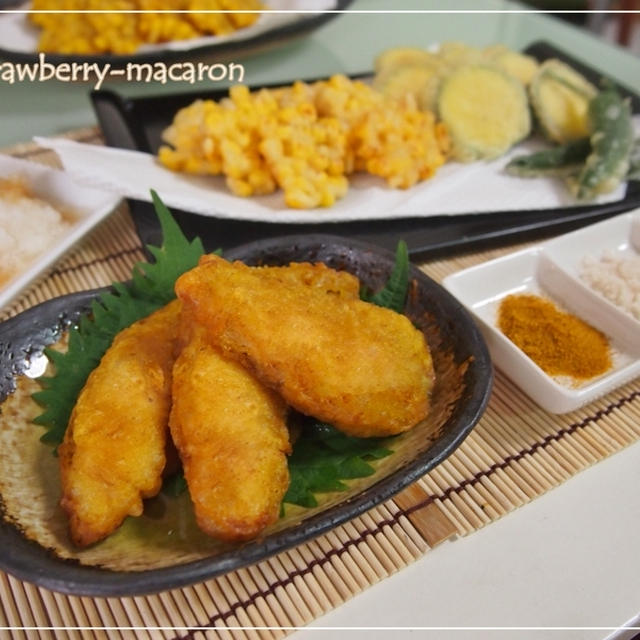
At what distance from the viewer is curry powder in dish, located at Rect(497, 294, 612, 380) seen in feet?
4.87

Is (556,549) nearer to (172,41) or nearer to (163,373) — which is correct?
(163,373)

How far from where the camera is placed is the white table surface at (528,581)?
1073mm

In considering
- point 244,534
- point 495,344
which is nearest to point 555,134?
point 495,344

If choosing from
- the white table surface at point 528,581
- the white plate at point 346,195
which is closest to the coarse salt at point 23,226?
the white plate at point 346,195

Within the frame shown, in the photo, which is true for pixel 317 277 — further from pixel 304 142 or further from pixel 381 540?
pixel 304 142

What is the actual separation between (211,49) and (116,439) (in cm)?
215

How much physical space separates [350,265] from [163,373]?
1.78 ft

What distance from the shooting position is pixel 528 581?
114 cm

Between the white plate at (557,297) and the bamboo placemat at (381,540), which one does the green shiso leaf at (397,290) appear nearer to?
the white plate at (557,297)

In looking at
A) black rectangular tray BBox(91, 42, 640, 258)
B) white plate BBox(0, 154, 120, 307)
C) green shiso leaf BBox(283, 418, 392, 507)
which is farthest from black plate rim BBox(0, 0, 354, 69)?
green shiso leaf BBox(283, 418, 392, 507)

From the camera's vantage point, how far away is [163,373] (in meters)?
1.19

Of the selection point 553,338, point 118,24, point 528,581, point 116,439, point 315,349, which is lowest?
point 528,581

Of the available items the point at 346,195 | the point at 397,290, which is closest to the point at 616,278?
the point at 397,290

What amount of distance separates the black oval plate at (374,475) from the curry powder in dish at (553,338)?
1.00ft
